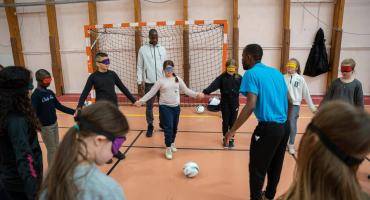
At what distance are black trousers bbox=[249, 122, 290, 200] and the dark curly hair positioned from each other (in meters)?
1.90

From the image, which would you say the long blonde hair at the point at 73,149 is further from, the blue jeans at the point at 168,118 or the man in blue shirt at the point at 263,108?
the blue jeans at the point at 168,118

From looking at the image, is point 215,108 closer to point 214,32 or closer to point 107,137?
point 214,32

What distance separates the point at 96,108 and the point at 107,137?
14 cm

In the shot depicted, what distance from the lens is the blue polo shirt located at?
8.23 feet

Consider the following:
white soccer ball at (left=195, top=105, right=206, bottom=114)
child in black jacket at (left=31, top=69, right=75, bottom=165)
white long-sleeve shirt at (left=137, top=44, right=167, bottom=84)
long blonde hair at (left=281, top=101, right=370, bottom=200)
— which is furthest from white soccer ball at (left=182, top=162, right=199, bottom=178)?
white soccer ball at (left=195, top=105, right=206, bottom=114)

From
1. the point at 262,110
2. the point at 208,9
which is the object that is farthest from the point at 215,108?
the point at 262,110

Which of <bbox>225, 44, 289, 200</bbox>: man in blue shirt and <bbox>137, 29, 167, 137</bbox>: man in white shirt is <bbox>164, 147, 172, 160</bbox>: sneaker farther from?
<bbox>225, 44, 289, 200</bbox>: man in blue shirt

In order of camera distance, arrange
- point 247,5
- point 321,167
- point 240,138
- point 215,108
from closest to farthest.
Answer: point 321,167, point 240,138, point 215,108, point 247,5

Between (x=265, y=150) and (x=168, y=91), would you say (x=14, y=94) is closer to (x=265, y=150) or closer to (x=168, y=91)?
(x=265, y=150)

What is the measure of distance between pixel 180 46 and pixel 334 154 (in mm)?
7240

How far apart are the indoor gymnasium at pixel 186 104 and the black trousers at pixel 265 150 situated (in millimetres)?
11

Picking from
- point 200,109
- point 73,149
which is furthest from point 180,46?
point 73,149

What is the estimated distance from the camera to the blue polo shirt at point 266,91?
251cm

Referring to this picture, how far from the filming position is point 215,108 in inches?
274
